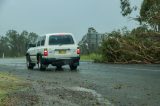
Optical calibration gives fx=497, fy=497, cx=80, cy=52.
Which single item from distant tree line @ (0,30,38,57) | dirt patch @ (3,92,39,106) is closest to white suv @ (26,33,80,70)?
dirt patch @ (3,92,39,106)

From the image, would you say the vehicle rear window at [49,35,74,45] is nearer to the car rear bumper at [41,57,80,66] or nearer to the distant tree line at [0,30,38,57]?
the car rear bumper at [41,57,80,66]

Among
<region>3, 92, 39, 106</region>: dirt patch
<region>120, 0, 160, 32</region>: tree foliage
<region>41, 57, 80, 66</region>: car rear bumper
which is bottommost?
<region>3, 92, 39, 106</region>: dirt patch

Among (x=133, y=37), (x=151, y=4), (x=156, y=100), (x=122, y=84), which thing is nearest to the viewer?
(x=156, y=100)

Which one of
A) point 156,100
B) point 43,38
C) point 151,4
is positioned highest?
point 151,4

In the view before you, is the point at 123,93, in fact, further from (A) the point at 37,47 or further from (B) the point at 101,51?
(B) the point at 101,51

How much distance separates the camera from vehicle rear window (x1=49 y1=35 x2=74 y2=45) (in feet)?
81.8

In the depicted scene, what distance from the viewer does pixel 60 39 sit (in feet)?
82.0

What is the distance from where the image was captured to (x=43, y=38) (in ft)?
84.0

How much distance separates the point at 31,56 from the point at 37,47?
1.27 m

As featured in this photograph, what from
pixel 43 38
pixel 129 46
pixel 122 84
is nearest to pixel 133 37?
pixel 129 46

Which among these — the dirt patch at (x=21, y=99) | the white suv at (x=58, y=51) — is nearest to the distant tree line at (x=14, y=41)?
the white suv at (x=58, y=51)

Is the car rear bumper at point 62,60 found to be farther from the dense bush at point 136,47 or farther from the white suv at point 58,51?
the dense bush at point 136,47

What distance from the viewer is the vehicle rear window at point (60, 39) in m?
24.9

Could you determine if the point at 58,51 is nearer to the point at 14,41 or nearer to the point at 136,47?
the point at 136,47
